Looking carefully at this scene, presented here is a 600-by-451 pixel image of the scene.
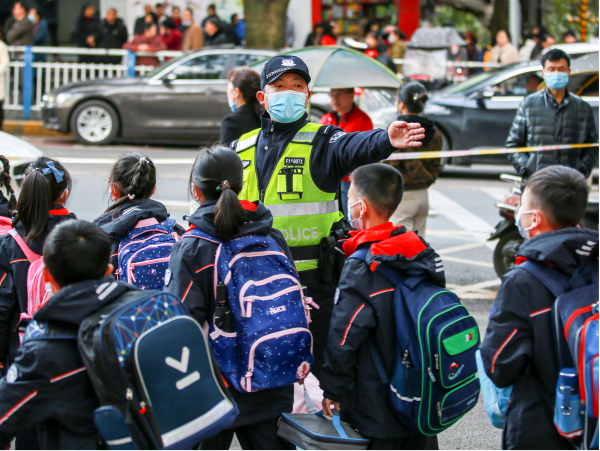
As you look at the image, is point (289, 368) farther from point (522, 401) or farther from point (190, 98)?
point (190, 98)

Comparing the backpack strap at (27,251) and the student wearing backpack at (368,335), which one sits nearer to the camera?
the student wearing backpack at (368,335)

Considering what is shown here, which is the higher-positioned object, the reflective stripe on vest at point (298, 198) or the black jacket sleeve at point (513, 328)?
the reflective stripe on vest at point (298, 198)

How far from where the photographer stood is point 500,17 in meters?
23.1

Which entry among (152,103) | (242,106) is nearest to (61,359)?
(242,106)

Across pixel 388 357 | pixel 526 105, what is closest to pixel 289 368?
pixel 388 357

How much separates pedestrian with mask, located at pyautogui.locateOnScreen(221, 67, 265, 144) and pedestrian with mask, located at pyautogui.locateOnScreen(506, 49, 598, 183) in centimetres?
241

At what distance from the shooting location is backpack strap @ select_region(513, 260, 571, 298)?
2.67m

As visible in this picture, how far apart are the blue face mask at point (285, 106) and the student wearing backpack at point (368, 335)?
2.94 feet

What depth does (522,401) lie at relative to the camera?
2.75m

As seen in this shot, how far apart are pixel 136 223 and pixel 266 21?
13310mm

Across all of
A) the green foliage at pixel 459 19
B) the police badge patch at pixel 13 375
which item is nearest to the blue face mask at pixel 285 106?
the police badge patch at pixel 13 375

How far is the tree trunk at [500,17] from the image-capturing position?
23.0m

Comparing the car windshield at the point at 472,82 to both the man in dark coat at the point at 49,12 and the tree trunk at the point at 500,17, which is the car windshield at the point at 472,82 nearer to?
the man in dark coat at the point at 49,12

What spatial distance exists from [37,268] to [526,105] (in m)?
4.66
